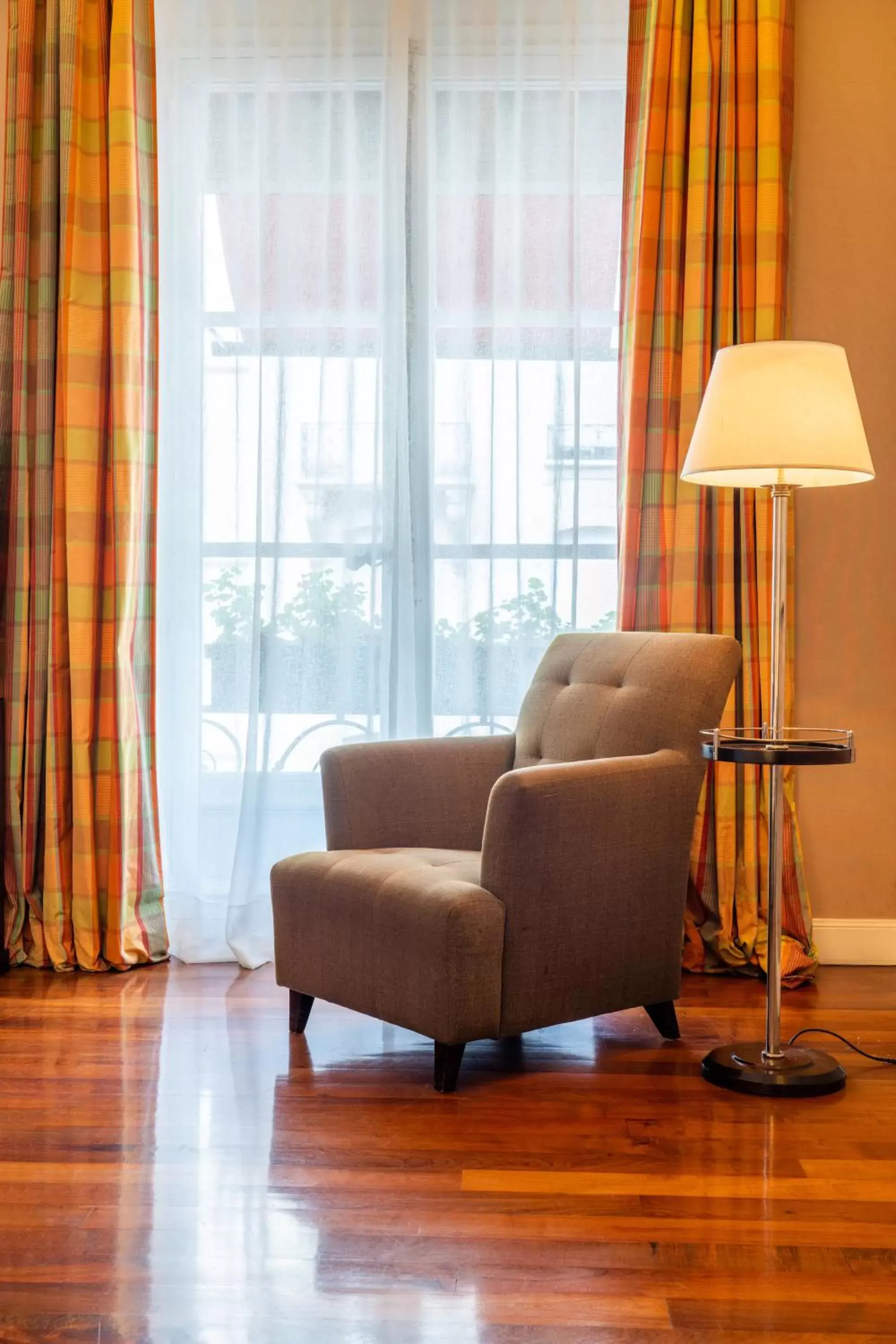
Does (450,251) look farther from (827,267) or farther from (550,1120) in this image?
(550,1120)

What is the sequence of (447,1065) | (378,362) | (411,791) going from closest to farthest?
(447,1065)
(411,791)
(378,362)

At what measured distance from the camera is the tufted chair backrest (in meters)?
2.71

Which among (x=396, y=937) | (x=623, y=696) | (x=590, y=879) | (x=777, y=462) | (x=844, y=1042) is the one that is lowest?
(x=844, y=1042)

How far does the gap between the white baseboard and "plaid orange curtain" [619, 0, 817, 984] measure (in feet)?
0.41

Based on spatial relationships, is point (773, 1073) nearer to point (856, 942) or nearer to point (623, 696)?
point (623, 696)

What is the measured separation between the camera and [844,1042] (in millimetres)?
2773

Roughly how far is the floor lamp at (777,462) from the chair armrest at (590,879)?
7.4 inches

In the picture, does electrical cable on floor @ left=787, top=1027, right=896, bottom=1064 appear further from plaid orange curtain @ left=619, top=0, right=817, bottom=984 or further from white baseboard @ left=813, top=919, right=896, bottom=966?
white baseboard @ left=813, top=919, right=896, bottom=966

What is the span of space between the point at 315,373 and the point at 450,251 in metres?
0.49

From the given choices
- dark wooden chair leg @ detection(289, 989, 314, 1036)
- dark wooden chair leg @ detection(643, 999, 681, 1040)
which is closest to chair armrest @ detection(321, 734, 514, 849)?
dark wooden chair leg @ detection(289, 989, 314, 1036)

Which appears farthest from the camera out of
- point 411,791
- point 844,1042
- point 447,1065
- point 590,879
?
point 411,791

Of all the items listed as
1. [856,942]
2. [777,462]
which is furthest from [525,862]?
[856,942]

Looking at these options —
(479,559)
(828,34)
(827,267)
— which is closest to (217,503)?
(479,559)

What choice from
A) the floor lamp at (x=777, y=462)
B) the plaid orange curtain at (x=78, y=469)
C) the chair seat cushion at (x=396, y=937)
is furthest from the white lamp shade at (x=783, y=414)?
the plaid orange curtain at (x=78, y=469)
